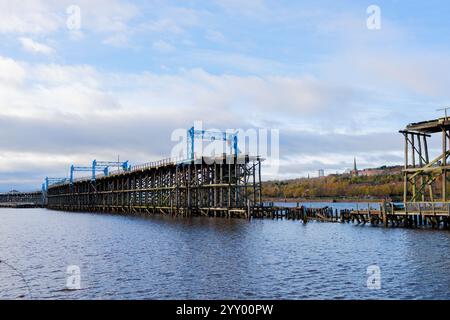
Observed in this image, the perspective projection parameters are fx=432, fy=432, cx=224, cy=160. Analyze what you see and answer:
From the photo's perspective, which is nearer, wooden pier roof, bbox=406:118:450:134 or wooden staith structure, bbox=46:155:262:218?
wooden pier roof, bbox=406:118:450:134

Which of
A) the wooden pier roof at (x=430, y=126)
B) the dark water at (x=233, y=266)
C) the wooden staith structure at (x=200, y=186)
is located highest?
the wooden pier roof at (x=430, y=126)

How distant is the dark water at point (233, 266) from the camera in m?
21.4

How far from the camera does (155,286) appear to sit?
22.7m

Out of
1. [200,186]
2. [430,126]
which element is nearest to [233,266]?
[430,126]

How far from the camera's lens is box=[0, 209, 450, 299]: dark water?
70.2 feet

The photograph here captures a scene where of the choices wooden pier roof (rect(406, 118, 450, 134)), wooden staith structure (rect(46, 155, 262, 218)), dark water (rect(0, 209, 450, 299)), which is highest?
wooden pier roof (rect(406, 118, 450, 134))

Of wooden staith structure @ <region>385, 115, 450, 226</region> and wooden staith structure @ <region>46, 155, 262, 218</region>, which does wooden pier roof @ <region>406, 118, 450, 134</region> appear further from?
wooden staith structure @ <region>46, 155, 262, 218</region>

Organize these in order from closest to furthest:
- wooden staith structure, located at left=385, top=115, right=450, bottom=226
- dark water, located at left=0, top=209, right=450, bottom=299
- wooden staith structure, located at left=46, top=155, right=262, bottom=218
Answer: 1. dark water, located at left=0, top=209, right=450, bottom=299
2. wooden staith structure, located at left=385, top=115, right=450, bottom=226
3. wooden staith structure, located at left=46, top=155, right=262, bottom=218

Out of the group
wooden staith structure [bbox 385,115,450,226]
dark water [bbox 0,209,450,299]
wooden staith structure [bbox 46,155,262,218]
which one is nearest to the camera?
dark water [bbox 0,209,450,299]

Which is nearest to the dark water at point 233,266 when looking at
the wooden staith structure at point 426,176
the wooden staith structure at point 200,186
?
the wooden staith structure at point 426,176

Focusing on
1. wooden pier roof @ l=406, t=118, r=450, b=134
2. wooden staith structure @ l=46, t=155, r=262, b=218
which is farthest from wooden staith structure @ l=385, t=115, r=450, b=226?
wooden staith structure @ l=46, t=155, r=262, b=218

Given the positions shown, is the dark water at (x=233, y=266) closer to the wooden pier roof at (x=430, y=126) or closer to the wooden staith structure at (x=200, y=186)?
the wooden pier roof at (x=430, y=126)
